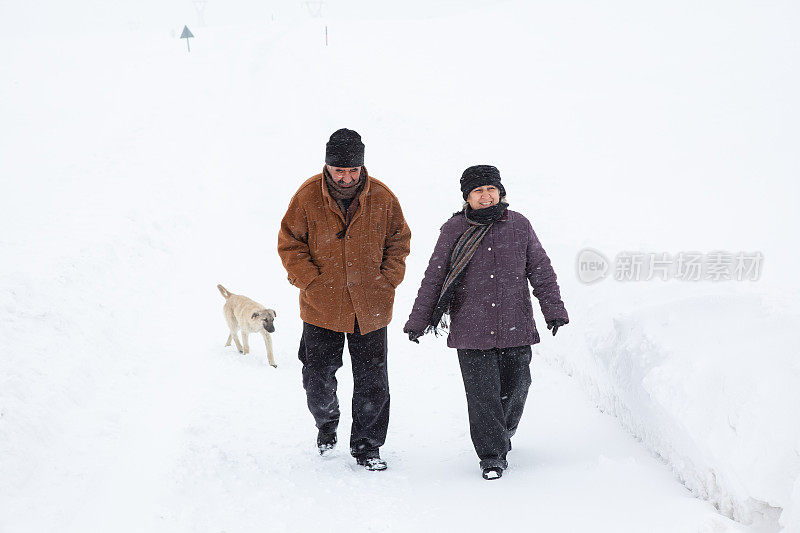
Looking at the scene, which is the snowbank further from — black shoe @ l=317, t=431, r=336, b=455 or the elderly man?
black shoe @ l=317, t=431, r=336, b=455

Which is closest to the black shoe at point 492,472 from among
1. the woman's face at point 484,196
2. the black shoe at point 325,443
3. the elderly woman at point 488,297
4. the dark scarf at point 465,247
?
the elderly woman at point 488,297

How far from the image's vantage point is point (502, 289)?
3.75m

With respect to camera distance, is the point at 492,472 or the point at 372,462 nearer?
the point at 492,472

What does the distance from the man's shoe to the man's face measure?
1821 millimetres

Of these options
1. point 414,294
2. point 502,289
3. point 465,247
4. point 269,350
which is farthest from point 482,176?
point 414,294

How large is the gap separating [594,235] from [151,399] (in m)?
5.37

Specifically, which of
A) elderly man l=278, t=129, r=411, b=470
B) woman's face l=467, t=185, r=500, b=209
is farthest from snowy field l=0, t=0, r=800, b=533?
woman's face l=467, t=185, r=500, b=209

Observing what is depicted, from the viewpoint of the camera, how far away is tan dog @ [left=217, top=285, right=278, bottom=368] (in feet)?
21.3

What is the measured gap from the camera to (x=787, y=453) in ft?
8.67

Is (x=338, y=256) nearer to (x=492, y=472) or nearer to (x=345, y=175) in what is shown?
(x=345, y=175)

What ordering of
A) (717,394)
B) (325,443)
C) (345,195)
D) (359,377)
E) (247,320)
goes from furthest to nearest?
(247,320), (325,443), (359,377), (345,195), (717,394)

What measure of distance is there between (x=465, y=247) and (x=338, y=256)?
825 mm

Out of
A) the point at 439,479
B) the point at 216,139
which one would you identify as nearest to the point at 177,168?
the point at 216,139

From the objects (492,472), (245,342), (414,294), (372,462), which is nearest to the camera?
(492,472)
